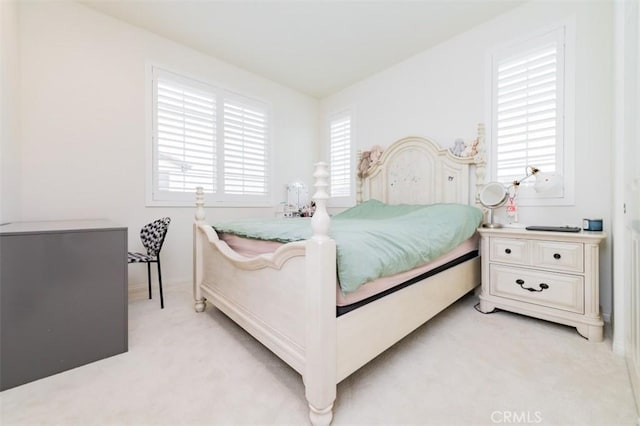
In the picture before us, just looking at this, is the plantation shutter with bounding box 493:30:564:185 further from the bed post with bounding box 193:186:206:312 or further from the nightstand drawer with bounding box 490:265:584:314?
the bed post with bounding box 193:186:206:312

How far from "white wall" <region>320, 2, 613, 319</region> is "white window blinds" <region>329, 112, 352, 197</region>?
8.4 inches

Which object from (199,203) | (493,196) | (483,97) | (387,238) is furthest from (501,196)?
(199,203)

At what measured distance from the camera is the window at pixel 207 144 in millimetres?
2879

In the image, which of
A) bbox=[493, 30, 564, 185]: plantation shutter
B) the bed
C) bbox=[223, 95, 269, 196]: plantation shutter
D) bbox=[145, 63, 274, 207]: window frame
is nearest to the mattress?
the bed

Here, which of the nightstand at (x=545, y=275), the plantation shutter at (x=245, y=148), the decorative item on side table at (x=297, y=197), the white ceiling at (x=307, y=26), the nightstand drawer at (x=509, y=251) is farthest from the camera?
the decorative item on side table at (x=297, y=197)

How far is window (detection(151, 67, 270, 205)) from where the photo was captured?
288cm

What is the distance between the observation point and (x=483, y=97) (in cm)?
263

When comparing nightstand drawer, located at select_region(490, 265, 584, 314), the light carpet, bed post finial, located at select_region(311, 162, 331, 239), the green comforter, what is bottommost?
the light carpet

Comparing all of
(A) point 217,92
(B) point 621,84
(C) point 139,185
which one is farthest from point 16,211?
(B) point 621,84

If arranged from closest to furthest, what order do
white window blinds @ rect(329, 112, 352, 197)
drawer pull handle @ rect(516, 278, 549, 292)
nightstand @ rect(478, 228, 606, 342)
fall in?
nightstand @ rect(478, 228, 606, 342) < drawer pull handle @ rect(516, 278, 549, 292) < white window blinds @ rect(329, 112, 352, 197)

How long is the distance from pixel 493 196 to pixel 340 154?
2.26 m

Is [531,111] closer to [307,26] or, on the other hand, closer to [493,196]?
[493,196]

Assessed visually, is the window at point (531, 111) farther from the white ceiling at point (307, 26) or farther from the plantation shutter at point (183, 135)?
the plantation shutter at point (183, 135)

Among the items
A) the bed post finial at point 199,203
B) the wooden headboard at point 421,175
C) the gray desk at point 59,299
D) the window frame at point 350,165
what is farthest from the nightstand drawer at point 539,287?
the gray desk at point 59,299
